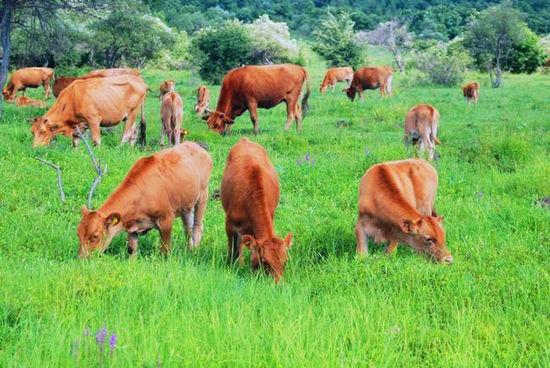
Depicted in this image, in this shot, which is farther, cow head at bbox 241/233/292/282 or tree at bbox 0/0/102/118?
tree at bbox 0/0/102/118

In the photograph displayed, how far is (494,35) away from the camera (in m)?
48.5

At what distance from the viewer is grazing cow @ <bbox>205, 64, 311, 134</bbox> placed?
746 inches

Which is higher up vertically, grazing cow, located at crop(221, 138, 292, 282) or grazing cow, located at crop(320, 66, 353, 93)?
grazing cow, located at crop(221, 138, 292, 282)

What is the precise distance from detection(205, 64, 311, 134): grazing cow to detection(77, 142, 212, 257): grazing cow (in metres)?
10.0

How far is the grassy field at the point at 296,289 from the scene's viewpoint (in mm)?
4445

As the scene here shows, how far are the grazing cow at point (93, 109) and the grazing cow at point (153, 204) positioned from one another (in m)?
6.34

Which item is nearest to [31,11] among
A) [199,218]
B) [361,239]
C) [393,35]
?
[199,218]

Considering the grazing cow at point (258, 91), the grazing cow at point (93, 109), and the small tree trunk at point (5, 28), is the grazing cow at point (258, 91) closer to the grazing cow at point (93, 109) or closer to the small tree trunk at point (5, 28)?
A: the grazing cow at point (93, 109)

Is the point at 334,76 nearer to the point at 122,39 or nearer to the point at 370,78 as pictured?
the point at 370,78

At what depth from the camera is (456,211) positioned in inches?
355

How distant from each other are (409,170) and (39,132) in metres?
8.51

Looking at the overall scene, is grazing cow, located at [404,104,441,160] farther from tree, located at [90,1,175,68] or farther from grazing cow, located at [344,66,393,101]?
tree, located at [90,1,175,68]

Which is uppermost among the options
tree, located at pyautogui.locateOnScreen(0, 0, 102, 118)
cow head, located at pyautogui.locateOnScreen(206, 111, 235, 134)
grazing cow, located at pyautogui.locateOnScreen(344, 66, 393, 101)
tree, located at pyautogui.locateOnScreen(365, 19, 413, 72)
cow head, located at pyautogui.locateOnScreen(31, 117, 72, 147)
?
tree, located at pyautogui.locateOnScreen(0, 0, 102, 118)

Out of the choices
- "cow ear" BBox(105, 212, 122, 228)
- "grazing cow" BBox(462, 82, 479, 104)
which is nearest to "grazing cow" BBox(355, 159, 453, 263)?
"cow ear" BBox(105, 212, 122, 228)
